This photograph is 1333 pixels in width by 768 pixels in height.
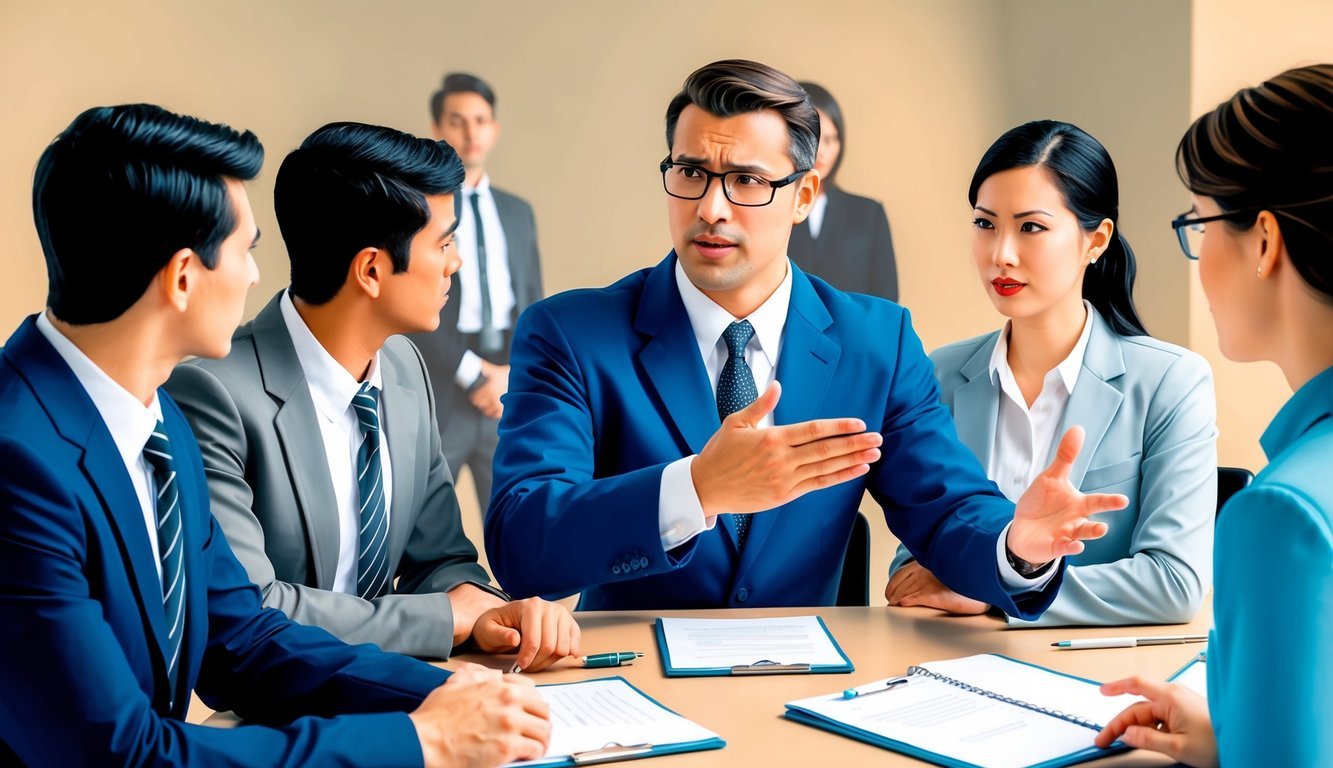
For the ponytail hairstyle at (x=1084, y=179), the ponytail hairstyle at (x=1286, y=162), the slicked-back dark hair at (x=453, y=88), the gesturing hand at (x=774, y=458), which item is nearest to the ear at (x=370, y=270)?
the gesturing hand at (x=774, y=458)

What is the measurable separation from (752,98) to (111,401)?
1511mm

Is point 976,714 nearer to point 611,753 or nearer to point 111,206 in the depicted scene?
point 611,753

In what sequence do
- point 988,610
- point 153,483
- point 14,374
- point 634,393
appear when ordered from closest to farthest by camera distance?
point 14,374, point 153,483, point 988,610, point 634,393

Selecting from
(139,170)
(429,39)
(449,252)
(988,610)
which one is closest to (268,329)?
(449,252)

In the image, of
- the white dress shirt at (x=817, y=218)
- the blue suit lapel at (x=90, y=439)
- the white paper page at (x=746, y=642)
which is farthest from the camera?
the white dress shirt at (x=817, y=218)

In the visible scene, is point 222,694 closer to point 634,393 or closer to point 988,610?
point 634,393

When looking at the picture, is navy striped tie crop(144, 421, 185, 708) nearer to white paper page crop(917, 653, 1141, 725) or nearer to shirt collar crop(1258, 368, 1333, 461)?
white paper page crop(917, 653, 1141, 725)

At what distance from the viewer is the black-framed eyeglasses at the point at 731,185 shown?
8.15ft

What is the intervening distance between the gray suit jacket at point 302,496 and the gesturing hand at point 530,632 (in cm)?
7

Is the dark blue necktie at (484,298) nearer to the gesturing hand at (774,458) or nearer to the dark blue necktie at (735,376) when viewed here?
the dark blue necktie at (735,376)

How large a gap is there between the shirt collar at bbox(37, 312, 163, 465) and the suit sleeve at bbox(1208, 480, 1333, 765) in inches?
50.3

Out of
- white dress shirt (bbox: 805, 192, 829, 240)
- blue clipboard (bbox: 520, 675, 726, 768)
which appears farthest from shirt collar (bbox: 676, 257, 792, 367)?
white dress shirt (bbox: 805, 192, 829, 240)

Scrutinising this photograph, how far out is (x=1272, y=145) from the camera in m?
1.37

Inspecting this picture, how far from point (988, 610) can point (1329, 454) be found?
104cm
